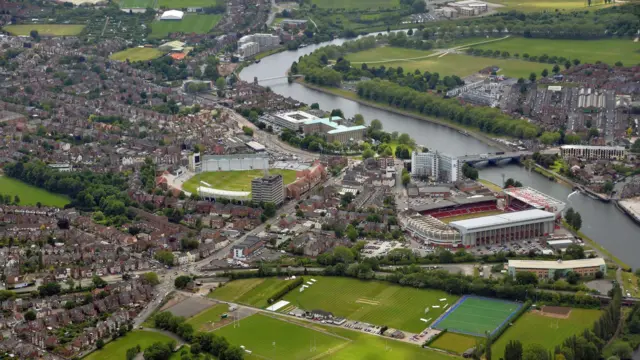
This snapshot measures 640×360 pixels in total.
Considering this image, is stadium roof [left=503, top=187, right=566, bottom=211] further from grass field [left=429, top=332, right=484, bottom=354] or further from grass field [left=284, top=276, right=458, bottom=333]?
grass field [left=429, top=332, right=484, bottom=354]

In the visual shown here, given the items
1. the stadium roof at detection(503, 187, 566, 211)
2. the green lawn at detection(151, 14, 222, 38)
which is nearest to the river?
the stadium roof at detection(503, 187, 566, 211)

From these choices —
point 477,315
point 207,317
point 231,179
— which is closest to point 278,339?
point 207,317

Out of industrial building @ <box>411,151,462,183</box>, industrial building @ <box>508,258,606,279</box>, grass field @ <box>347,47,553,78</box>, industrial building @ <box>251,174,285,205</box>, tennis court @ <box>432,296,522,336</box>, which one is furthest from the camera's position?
grass field @ <box>347,47,553,78</box>

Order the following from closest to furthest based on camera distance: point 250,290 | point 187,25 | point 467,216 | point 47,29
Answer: point 250,290 < point 467,216 < point 47,29 < point 187,25

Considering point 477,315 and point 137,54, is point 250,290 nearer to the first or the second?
point 477,315

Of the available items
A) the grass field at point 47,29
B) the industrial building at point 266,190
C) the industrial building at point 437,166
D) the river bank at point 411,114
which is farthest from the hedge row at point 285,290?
the grass field at point 47,29

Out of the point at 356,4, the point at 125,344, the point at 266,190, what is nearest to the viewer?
the point at 125,344

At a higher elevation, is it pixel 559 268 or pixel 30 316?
pixel 30 316

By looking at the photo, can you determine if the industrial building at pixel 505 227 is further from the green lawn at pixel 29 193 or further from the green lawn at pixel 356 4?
the green lawn at pixel 356 4
